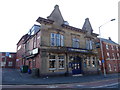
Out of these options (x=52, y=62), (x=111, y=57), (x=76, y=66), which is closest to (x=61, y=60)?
(x=52, y=62)

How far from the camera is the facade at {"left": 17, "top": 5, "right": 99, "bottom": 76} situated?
55.9ft

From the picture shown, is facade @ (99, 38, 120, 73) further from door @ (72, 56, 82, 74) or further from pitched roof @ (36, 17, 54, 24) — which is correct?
pitched roof @ (36, 17, 54, 24)

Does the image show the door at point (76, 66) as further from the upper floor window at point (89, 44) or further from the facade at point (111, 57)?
the facade at point (111, 57)

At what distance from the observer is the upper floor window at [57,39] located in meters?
18.5

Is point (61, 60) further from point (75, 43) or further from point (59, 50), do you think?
point (75, 43)

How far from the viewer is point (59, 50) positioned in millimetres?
18203

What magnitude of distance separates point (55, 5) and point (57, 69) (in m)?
13.3

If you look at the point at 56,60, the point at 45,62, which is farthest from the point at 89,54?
the point at 45,62

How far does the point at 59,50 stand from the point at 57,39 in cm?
237

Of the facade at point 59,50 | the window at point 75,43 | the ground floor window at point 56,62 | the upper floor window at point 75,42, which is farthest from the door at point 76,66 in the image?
the ground floor window at point 56,62

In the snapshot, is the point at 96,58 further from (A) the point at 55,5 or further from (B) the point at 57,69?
(A) the point at 55,5

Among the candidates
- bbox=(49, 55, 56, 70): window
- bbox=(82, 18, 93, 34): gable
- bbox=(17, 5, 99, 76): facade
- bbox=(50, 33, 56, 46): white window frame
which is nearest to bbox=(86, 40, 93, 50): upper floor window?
bbox=(17, 5, 99, 76): facade

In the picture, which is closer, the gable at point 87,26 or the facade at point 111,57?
→ the gable at point 87,26

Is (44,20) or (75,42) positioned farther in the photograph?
(75,42)
